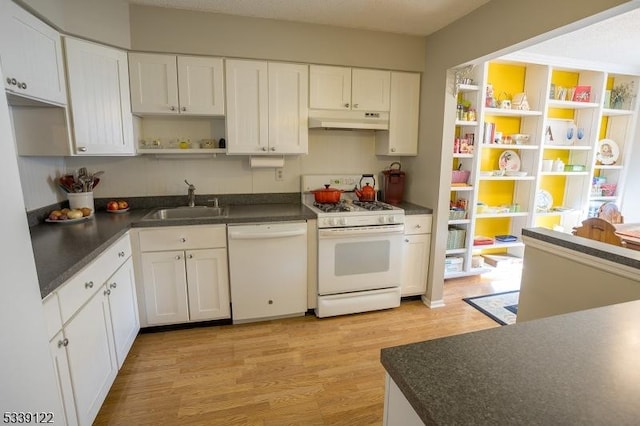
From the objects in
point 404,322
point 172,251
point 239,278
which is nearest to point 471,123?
point 404,322

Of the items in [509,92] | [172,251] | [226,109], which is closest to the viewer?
[172,251]

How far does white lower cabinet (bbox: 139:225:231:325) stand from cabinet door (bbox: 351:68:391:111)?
5.47ft

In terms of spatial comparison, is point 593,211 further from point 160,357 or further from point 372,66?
point 160,357

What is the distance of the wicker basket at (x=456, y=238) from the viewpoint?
3.52 metres

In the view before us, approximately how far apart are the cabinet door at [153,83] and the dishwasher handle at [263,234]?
44.3 inches

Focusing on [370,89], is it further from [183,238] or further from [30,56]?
[30,56]

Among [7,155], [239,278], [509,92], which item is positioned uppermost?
[509,92]

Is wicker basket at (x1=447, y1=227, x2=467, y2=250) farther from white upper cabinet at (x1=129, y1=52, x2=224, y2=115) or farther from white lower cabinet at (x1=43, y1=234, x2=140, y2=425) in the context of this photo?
white lower cabinet at (x1=43, y1=234, x2=140, y2=425)

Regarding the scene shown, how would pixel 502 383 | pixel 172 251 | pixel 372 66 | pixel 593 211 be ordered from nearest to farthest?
pixel 502 383
pixel 172 251
pixel 372 66
pixel 593 211

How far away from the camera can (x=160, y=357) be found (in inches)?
88.1

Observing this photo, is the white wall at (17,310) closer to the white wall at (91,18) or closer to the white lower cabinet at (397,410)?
the white lower cabinet at (397,410)

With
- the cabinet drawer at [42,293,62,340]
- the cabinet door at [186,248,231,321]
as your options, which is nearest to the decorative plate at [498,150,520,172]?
the cabinet door at [186,248,231,321]

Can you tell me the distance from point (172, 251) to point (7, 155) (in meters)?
1.63

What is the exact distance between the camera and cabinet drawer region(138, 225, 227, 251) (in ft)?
7.79
